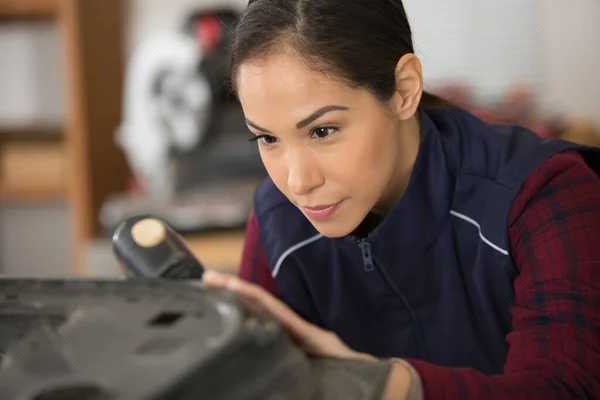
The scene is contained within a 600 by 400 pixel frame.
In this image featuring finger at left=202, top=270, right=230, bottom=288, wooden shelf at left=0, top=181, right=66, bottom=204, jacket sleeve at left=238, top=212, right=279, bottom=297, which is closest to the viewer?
finger at left=202, top=270, right=230, bottom=288

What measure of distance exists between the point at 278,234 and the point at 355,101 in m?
0.28

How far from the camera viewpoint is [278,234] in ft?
3.47

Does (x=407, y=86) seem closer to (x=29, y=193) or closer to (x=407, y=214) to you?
(x=407, y=214)

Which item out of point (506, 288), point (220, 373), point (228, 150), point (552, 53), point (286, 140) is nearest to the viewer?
point (220, 373)

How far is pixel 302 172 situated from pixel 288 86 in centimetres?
9

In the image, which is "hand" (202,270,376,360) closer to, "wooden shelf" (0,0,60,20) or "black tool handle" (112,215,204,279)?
"black tool handle" (112,215,204,279)

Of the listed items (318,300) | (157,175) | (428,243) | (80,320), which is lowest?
(157,175)

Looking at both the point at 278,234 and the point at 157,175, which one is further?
the point at 157,175

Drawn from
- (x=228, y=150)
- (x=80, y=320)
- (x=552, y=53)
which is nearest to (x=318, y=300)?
(x=80, y=320)

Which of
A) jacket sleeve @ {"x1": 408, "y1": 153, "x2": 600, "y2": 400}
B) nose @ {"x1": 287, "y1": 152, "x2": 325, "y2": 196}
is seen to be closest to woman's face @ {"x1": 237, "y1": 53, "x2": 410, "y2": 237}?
nose @ {"x1": 287, "y1": 152, "x2": 325, "y2": 196}

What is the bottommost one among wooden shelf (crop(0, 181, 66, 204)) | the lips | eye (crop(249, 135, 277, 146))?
wooden shelf (crop(0, 181, 66, 204))

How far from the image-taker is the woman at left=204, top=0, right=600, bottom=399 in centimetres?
79

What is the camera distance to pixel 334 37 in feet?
2.82

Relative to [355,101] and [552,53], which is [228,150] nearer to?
[552,53]
